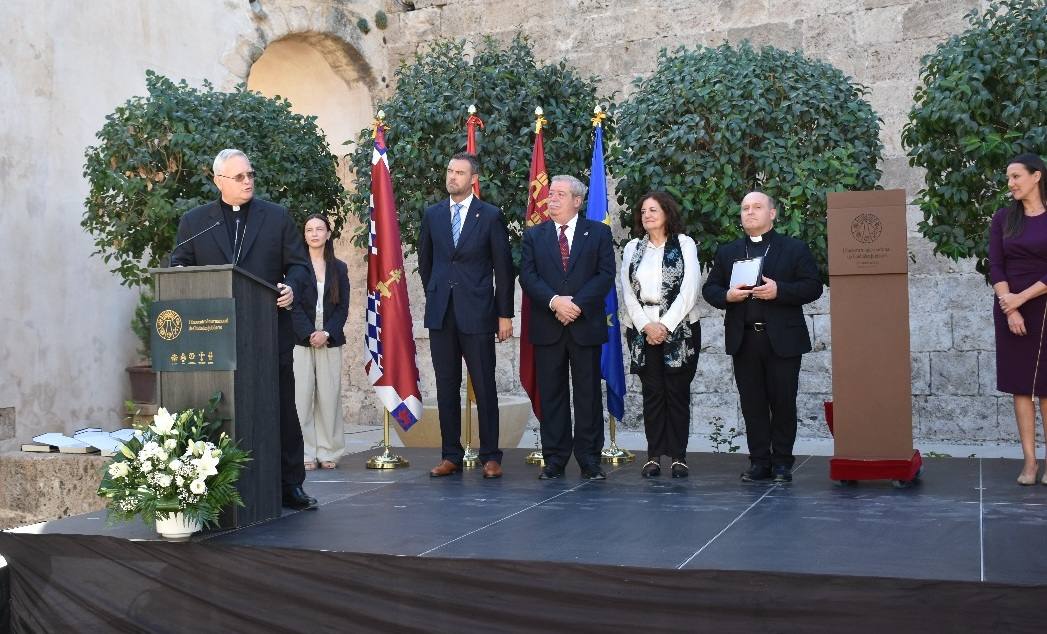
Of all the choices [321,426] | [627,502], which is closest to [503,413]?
[321,426]

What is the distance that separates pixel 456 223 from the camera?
5793 millimetres

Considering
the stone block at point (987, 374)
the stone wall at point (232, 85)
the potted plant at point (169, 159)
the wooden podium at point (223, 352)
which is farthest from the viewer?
the stone block at point (987, 374)

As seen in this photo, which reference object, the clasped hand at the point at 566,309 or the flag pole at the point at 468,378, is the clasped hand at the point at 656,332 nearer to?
the clasped hand at the point at 566,309

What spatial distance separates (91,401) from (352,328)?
3.11m

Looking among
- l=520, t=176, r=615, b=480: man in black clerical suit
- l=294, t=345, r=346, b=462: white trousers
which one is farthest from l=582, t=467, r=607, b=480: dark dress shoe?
l=294, t=345, r=346, b=462: white trousers

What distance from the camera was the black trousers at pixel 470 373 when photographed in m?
5.73

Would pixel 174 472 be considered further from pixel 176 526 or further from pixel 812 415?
pixel 812 415

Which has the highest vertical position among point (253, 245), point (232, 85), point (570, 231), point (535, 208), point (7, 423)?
point (232, 85)

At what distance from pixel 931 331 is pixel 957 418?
0.66m

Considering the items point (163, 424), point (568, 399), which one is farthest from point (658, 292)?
point (163, 424)

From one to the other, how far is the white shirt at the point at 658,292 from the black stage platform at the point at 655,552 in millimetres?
808

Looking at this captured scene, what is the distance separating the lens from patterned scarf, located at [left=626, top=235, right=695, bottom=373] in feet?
18.2

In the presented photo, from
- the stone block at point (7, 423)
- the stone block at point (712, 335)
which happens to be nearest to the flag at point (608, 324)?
the stone block at point (712, 335)

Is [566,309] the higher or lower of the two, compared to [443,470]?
higher
